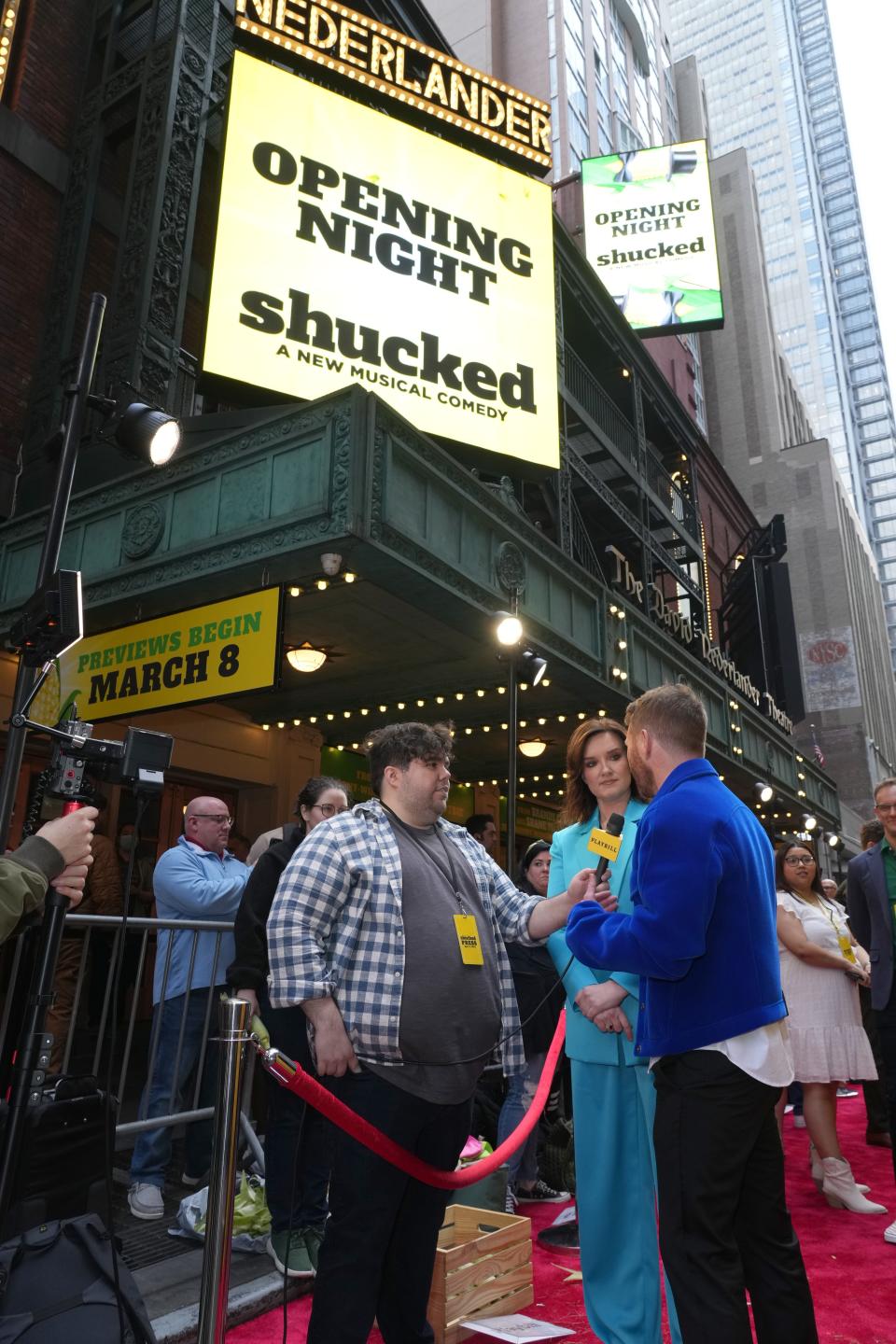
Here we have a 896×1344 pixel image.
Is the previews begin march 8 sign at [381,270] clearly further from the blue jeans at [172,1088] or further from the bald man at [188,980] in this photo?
the blue jeans at [172,1088]

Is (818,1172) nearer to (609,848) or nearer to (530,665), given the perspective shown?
(609,848)

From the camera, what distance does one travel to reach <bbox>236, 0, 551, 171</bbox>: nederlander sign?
13.9 metres

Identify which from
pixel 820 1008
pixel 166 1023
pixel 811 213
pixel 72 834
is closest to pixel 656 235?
pixel 820 1008

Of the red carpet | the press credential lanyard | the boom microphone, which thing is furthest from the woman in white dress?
the press credential lanyard

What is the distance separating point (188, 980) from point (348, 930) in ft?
9.37

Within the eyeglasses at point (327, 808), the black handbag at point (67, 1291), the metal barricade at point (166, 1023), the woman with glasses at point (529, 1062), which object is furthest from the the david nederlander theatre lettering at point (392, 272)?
the black handbag at point (67, 1291)

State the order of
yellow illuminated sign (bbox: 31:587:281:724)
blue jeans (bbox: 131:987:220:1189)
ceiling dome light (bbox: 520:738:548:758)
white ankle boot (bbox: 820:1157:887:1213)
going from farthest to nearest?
ceiling dome light (bbox: 520:738:548:758)
yellow illuminated sign (bbox: 31:587:281:724)
white ankle boot (bbox: 820:1157:887:1213)
blue jeans (bbox: 131:987:220:1189)

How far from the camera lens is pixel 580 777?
384 cm

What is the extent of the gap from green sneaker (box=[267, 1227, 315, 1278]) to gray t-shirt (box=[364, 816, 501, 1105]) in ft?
6.28

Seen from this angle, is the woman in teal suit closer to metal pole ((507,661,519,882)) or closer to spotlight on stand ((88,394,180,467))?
spotlight on stand ((88,394,180,467))

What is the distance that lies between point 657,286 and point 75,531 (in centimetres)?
2131

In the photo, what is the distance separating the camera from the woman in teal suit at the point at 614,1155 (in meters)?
3.18

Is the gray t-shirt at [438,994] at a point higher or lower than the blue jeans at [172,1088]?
higher

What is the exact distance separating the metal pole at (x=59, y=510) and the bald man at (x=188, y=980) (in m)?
1.83
